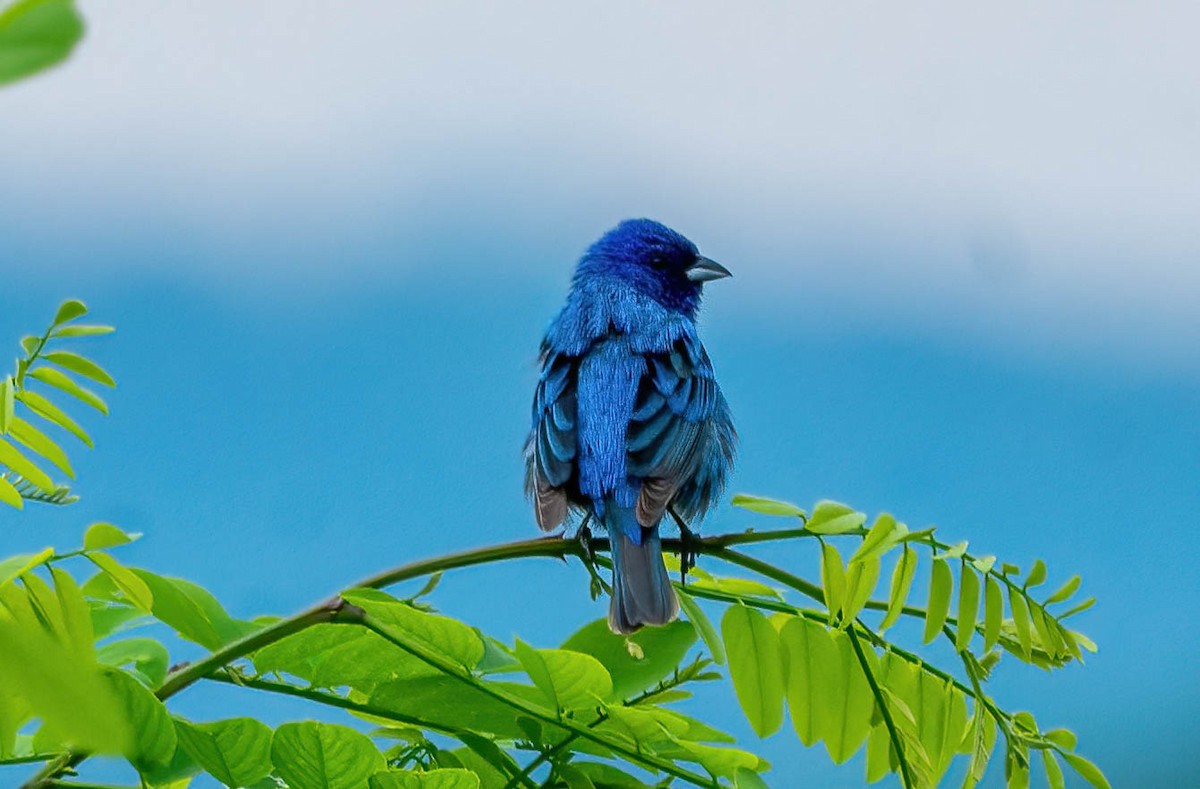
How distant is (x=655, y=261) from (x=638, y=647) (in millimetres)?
1076

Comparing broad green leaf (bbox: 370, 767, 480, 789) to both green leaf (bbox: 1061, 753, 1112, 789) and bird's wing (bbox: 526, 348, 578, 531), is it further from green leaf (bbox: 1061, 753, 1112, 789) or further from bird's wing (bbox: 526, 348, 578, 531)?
bird's wing (bbox: 526, 348, 578, 531)

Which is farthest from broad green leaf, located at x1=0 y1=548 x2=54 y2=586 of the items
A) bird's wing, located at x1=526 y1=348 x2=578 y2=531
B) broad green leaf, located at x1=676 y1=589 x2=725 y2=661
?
bird's wing, located at x1=526 y1=348 x2=578 y2=531

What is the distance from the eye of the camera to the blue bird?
1150mm

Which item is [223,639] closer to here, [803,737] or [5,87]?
[803,737]

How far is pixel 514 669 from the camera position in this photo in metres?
0.66

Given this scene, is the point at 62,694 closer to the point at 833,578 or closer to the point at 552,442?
the point at 833,578

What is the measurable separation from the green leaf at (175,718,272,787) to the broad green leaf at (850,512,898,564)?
317 millimetres

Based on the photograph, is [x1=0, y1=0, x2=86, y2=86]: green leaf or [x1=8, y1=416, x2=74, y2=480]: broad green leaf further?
[x1=8, y1=416, x2=74, y2=480]: broad green leaf

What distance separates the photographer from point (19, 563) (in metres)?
0.50

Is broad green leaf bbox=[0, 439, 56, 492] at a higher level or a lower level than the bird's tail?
lower

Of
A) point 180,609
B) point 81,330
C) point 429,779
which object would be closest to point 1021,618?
point 429,779

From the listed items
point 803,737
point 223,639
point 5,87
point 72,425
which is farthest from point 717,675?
point 5,87

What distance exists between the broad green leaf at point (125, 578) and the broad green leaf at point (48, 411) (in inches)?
4.9

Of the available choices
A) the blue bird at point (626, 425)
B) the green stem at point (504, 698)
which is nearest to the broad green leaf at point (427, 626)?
the green stem at point (504, 698)
